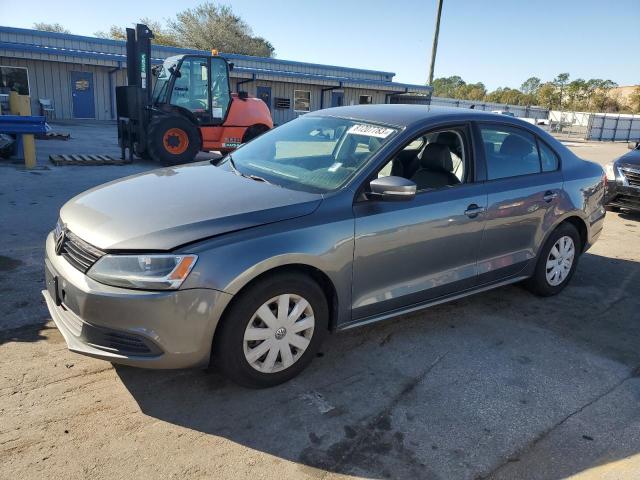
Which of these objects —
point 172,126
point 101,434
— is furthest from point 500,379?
point 172,126

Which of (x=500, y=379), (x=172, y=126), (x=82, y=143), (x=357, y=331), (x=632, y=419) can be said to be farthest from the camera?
(x=82, y=143)

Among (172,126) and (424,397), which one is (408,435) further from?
(172,126)

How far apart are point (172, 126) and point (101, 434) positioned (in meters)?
9.81

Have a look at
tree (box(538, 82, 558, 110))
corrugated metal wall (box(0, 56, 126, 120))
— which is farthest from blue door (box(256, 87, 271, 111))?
tree (box(538, 82, 558, 110))

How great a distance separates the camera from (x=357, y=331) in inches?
153

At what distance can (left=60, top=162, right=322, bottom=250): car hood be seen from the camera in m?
2.69

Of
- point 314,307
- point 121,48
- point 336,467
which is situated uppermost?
point 121,48

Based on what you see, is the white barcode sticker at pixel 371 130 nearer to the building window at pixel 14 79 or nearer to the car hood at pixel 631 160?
the car hood at pixel 631 160

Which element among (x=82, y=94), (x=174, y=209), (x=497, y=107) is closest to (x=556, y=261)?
(x=174, y=209)

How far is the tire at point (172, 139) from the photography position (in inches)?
444

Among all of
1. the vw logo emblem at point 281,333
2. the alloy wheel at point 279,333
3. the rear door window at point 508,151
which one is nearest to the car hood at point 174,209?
the alloy wheel at point 279,333

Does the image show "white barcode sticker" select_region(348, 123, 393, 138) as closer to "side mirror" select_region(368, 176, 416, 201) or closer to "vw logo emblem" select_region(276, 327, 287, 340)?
"side mirror" select_region(368, 176, 416, 201)

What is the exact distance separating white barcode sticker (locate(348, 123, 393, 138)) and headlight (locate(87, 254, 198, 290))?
1713mm

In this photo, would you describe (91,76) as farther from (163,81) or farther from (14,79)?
(163,81)
